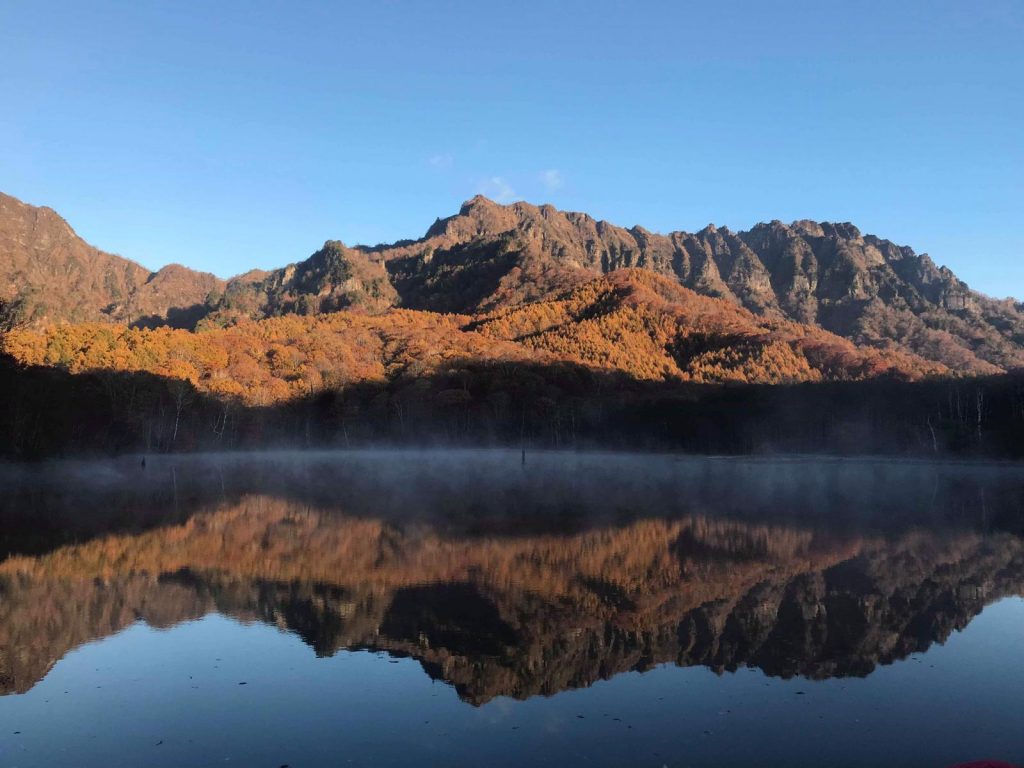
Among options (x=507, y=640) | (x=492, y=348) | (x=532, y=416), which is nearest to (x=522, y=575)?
(x=507, y=640)

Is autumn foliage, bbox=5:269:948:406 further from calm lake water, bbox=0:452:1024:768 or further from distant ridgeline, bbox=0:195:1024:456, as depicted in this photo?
calm lake water, bbox=0:452:1024:768

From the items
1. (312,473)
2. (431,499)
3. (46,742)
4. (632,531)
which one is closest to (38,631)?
(46,742)

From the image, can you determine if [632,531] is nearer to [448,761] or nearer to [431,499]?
[431,499]

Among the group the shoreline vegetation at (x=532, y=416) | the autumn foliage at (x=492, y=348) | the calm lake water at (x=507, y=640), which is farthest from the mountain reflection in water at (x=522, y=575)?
the autumn foliage at (x=492, y=348)

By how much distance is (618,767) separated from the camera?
32.0 ft

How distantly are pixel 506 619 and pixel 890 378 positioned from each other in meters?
124

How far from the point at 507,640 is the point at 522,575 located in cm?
617

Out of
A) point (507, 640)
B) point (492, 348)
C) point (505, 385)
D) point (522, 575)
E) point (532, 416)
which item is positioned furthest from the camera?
point (492, 348)

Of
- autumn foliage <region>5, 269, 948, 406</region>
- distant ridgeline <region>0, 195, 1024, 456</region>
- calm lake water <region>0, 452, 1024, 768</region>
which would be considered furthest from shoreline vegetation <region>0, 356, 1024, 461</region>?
calm lake water <region>0, 452, 1024, 768</region>

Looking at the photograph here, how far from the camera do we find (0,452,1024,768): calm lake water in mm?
10672

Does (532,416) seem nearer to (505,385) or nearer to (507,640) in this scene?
(505,385)

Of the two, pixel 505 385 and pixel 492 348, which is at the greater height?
pixel 492 348

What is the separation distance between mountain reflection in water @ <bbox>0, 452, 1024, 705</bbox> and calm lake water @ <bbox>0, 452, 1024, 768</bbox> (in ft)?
0.36

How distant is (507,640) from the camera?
1509 centimetres
